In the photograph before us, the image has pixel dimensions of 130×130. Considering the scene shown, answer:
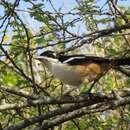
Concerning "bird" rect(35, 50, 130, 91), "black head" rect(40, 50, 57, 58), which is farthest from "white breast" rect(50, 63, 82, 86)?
"black head" rect(40, 50, 57, 58)

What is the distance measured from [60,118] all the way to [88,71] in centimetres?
94

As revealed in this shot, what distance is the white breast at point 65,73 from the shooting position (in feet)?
13.6

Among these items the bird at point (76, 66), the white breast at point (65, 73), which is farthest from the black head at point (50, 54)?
the white breast at point (65, 73)

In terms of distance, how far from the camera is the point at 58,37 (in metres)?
5.48

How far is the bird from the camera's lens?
4180 mm

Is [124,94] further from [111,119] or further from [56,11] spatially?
[111,119]

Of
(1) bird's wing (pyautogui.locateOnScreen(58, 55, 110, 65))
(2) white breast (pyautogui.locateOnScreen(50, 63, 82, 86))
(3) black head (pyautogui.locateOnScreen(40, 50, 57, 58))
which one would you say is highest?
(3) black head (pyautogui.locateOnScreen(40, 50, 57, 58))

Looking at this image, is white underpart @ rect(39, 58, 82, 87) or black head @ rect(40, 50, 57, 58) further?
black head @ rect(40, 50, 57, 58)

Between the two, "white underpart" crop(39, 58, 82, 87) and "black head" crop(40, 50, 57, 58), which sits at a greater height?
"black head" crop(40, 50, 57, 58)

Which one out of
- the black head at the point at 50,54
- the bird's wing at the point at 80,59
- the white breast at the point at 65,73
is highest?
the black head at the point at 50,54

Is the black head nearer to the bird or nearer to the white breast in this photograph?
the bird

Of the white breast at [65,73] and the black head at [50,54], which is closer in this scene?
the white breast at [65,73]

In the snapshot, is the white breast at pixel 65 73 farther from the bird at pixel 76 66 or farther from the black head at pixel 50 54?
the black head at pixel 50 54

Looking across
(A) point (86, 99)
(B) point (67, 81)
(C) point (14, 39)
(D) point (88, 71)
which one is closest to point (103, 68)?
(D) point (88, 71)
